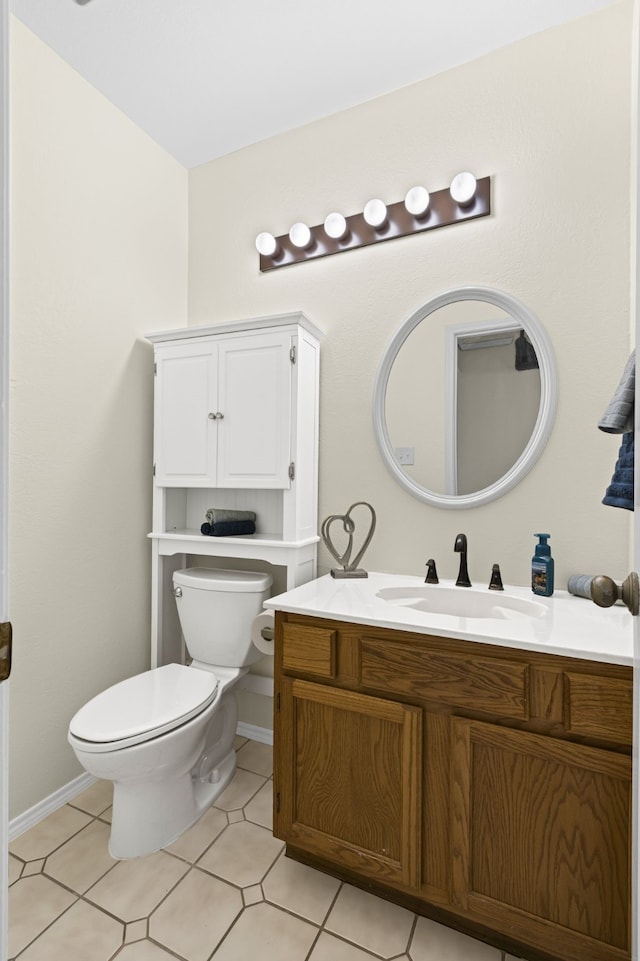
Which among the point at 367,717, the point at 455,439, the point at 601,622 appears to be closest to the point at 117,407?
the point at 455,439

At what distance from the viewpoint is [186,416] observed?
2.00 m

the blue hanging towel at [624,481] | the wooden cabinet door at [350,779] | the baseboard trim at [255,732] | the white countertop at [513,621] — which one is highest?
the blue hanging towel at [624,481]

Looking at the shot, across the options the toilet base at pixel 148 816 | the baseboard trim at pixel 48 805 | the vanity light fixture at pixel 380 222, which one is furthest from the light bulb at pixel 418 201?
the baseboard trim at pixel 48 805

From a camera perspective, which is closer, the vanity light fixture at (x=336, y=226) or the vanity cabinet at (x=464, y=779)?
the vanity cabinet at (x=464, y=779)

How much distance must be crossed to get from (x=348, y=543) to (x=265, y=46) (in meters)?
1.80

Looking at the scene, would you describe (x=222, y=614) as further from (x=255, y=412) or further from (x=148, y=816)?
(x=255, y=412)

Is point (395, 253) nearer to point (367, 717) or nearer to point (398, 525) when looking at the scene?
point (398, 525)

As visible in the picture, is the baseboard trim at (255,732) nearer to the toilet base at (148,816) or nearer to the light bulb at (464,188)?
the toilet base at (148,816)

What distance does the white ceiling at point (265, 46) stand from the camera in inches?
61.3

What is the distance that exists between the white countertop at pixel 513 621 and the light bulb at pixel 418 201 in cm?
135

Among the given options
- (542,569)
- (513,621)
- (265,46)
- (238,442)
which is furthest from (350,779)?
(265,46)

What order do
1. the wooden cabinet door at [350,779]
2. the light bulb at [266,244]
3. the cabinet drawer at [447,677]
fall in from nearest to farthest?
1. the cabinet drawer at [447,677]
2. the wooden cabinet door at [350,779]
3. the light bulb at [266,244]

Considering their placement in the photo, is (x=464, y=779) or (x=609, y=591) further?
(x=464, y=779)

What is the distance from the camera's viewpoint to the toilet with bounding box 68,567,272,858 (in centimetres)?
139
